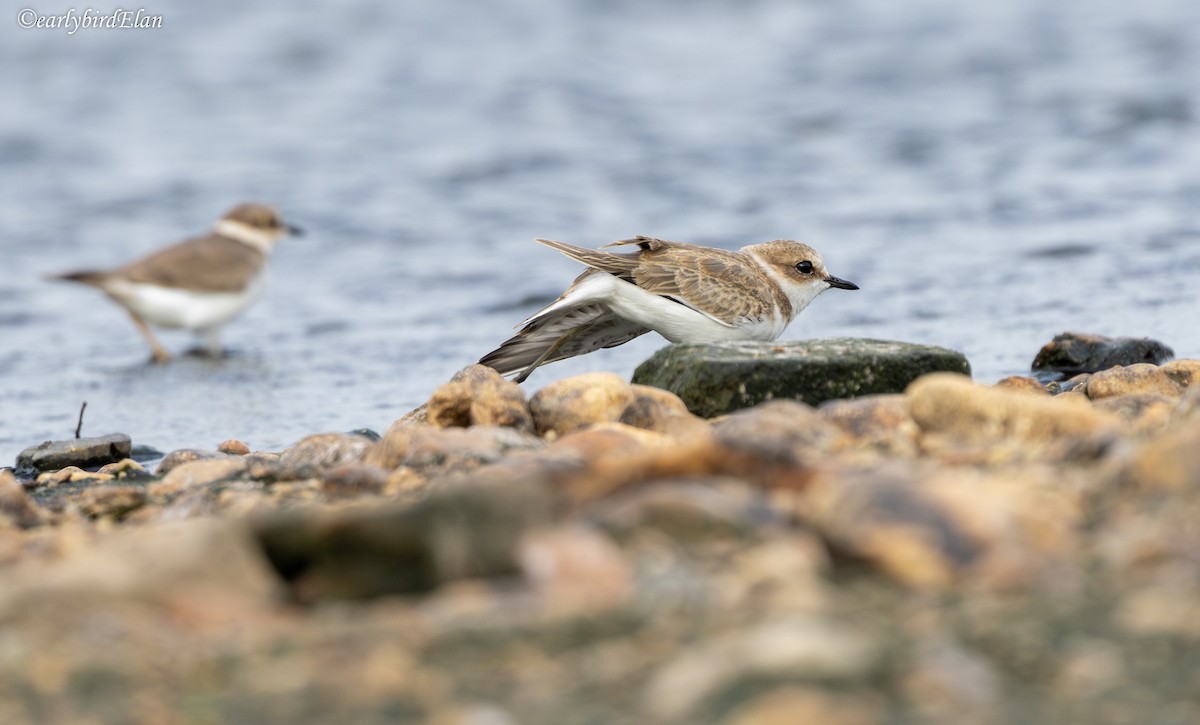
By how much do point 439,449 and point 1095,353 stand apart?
3.35m

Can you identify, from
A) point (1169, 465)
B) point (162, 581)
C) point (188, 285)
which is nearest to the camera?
point (162, 581)

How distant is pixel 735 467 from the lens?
2877mm

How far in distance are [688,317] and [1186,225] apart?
4699mm

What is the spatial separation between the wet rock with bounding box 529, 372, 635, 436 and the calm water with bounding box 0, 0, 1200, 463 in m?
2.04

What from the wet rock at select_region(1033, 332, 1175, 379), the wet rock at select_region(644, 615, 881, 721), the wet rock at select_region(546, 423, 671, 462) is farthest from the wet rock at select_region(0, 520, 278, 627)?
the wet rock at select_region(1033, 332, 1175, 379)

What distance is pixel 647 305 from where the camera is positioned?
5.95m

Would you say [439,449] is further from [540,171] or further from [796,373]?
[540,171]

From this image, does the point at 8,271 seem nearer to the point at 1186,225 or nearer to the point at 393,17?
the point at 1186,225

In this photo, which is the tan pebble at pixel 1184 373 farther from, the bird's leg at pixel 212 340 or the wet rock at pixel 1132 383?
the bird's leg at pixel 212 340

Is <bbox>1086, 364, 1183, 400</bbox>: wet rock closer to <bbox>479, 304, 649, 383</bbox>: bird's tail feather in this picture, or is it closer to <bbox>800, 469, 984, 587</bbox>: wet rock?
<bbox>479, 304, 649, 383</bbox>: bird's tail feather

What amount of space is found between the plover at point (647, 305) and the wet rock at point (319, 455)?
1351 millimetres

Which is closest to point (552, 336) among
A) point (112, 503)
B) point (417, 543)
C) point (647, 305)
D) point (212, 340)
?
point (647, 305)

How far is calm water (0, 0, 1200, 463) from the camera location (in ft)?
26.2

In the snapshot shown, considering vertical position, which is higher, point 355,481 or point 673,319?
point 673,319
